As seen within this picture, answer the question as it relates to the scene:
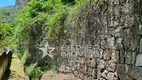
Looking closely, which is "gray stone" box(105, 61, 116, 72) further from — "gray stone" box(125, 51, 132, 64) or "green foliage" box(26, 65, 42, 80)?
"green foliage" box(26, 65, 42, 80)

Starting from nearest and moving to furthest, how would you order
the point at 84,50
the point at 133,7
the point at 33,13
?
the point at 133,7 → the point at 84,50 → the point at 33,13

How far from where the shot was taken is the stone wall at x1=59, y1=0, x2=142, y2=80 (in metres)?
3.83

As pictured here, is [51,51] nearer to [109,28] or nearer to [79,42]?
[79,42]

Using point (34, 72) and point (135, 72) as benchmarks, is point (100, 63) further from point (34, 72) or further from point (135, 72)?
point (34, 72)

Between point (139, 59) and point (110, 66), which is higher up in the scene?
point (139, 59)

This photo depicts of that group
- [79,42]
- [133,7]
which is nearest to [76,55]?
[79,42]

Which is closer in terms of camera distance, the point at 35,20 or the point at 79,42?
the point at 79,42

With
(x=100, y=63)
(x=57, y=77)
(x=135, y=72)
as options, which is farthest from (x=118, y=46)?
(x=57, y=77)

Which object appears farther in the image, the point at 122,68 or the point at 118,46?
the point at 118,46

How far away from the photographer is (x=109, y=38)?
16.8ft

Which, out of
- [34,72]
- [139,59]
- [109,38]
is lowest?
[34,72]

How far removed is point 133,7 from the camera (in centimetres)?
398

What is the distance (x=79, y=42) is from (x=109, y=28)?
2.25 metres

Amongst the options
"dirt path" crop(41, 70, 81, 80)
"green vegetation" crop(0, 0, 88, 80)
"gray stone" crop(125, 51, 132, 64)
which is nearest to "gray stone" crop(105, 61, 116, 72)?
"gray stone" crop(125, 51, 132, 64)
